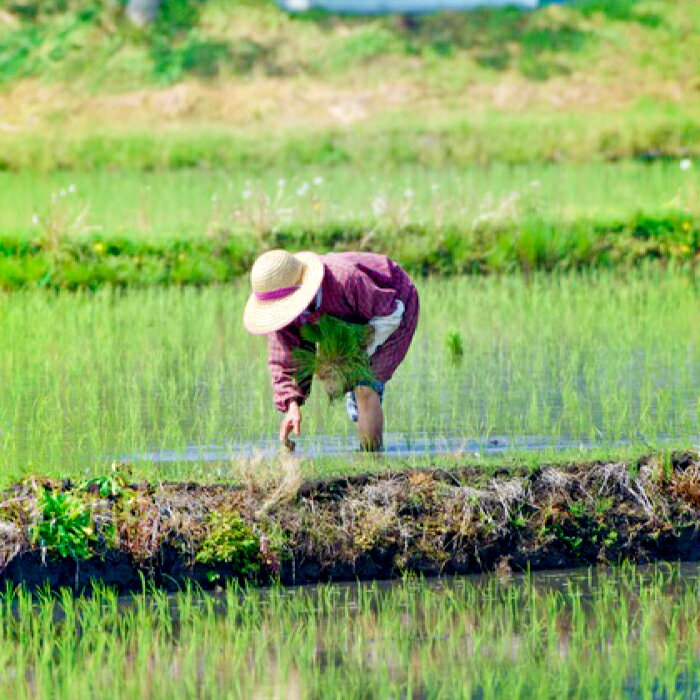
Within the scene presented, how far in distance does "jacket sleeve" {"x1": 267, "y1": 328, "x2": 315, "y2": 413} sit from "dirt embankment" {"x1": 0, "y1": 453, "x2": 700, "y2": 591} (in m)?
0.42

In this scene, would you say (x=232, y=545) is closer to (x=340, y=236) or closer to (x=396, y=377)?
(x=396, y=377)

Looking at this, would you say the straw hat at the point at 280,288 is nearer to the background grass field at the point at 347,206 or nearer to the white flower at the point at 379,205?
the background grass field at the point at 347,206

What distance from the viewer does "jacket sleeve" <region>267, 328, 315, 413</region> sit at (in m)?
5.11

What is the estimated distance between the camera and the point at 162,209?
39.6 ft

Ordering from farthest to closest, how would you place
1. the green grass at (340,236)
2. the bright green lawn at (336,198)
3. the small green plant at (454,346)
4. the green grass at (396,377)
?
the bright green lawn at (336,198)
the green grass at (340,236)
the small green plant at (454,346)
the green grass at (396,377)

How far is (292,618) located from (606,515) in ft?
3.59

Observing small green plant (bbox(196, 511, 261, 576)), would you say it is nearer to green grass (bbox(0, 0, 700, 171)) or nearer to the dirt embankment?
the dirt embankment

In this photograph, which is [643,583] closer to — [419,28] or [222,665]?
[222,665]

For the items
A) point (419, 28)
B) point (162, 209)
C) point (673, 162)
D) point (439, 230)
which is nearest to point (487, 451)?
point (439, 230)

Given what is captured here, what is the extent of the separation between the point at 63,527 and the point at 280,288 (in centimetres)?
104

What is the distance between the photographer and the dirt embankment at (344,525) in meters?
4.55

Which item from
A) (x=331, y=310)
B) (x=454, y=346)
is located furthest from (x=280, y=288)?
(x=454, y=346)

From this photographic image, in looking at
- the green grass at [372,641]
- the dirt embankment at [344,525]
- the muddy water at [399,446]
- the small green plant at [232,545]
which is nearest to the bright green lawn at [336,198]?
the muddy water at [399,446]

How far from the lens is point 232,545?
179 inches
